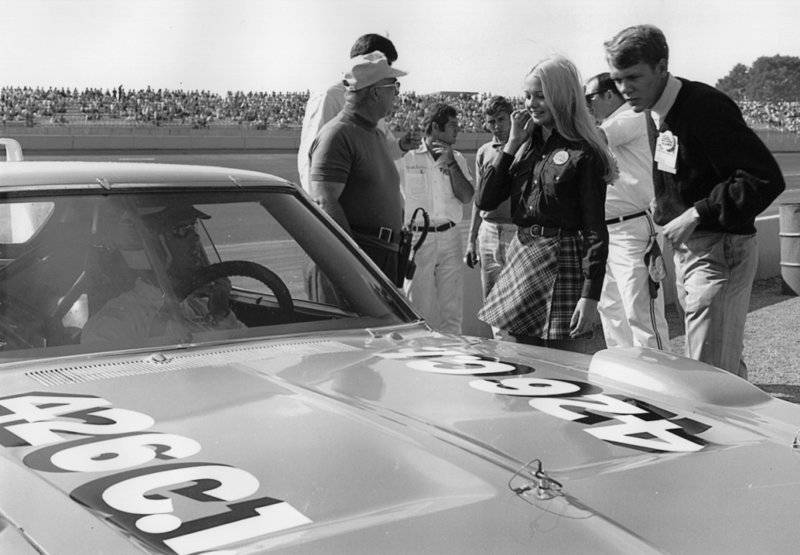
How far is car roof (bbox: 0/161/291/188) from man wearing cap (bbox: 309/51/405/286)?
1306 mm

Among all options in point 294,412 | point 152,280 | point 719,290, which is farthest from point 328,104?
point 294,412

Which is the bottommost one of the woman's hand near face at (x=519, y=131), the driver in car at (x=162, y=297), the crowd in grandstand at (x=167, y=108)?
the driver in car at (x=162, y=297)

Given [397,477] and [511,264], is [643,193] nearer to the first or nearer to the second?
[511,264]

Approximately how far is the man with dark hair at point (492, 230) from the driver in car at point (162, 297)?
3362mm

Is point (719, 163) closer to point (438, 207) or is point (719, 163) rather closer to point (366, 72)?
point (366, 72)

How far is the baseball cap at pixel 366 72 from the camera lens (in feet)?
15.2

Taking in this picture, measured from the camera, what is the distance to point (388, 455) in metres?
1.87

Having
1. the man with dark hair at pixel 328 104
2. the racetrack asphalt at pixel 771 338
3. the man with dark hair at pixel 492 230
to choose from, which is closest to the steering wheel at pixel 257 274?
the man with dark hair at pixel 328 104

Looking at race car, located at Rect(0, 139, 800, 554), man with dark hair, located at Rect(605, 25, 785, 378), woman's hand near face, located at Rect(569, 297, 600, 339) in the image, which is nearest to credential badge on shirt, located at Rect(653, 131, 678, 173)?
man with dark hair, located at Rect(605, 25, 785, 378)

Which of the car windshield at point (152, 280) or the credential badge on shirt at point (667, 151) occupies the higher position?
the credential badge on shirt at point (667, 151)

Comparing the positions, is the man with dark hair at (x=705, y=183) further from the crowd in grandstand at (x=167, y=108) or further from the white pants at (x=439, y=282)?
the crowd in grandstand at (x=167, y=108)

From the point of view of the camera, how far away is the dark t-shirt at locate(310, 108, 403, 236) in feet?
14.8

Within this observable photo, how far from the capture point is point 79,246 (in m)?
2.79

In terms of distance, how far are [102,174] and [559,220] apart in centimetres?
184
